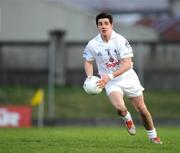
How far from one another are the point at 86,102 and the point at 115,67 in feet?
108

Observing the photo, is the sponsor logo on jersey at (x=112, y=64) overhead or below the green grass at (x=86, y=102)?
below

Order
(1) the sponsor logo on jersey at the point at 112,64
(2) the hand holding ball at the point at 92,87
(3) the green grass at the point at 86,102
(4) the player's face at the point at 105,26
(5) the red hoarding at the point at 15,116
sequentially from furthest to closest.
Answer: (3) the green grass at the point at 86,102 → (5) the red hoarding at the point at 15,116 → (1) the sponsor logo on jersey at the point at 112,64 → (4) the player's face at the point at 105,26 → (2) the hand holding ball at the point at 92,87

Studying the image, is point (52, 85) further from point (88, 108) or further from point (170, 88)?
point (170, 88)

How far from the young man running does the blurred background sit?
2679 centimetres

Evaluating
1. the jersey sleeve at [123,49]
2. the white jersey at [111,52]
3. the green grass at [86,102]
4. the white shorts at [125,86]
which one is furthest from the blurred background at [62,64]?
the jersey sleeve at [123,49]

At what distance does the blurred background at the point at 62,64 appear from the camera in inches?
1848

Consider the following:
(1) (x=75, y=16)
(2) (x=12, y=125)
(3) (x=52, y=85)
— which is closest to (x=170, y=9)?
(1) (x=75, y=16)

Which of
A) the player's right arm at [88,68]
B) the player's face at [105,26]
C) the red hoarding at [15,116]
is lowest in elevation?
the player's right arm at [88,68]

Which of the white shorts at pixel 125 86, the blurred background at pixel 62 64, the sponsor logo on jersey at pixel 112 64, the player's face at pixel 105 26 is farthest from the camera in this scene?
the blurred background at pixel 62 64

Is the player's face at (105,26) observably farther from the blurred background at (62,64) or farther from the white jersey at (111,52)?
the blurred background at (62,64)

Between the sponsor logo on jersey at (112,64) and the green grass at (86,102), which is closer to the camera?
the sponsor logo on jersey at (112,64)

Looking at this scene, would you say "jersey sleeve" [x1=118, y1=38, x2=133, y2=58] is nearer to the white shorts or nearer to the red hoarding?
the white shorts

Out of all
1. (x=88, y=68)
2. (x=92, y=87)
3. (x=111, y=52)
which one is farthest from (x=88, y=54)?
(x=92, y=87)

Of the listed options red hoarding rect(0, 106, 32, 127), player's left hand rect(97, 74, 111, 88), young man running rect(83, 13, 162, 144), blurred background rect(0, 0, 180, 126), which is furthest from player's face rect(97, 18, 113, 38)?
blurred background rect(0, 0, 180, 126)
